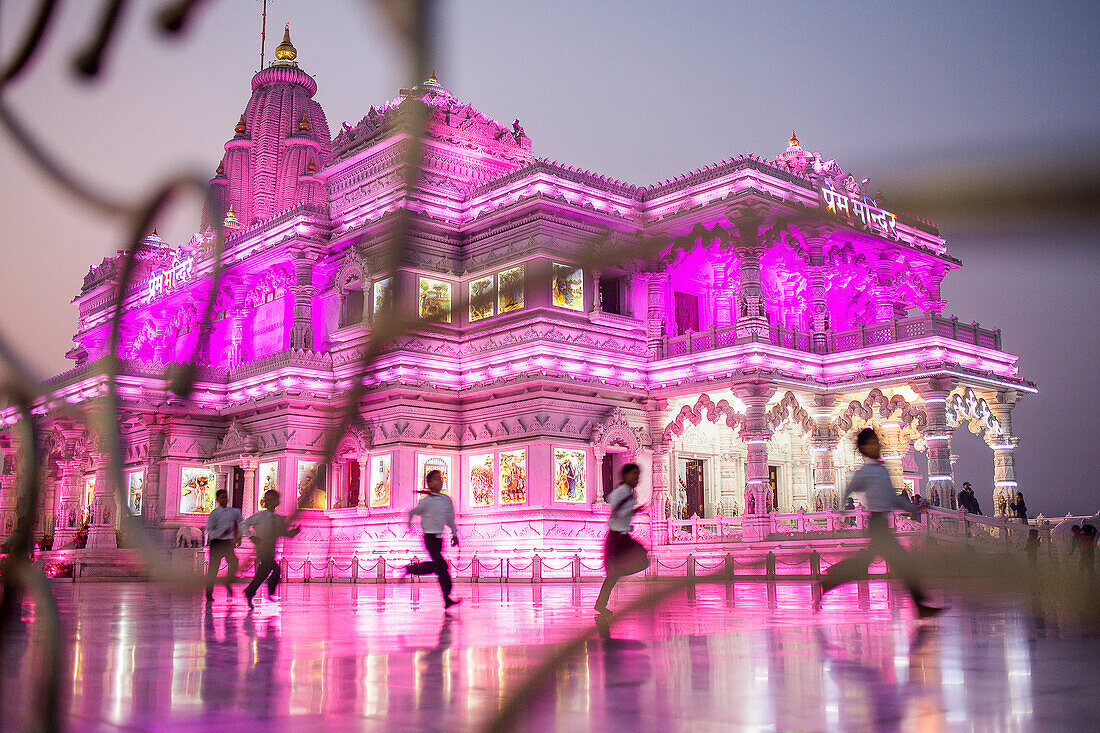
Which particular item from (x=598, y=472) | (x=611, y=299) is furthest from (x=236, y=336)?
(x=598, y=472)

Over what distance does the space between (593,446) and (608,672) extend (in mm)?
25839

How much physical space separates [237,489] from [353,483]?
544 cm

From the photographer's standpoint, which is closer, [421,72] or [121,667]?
[421,72]

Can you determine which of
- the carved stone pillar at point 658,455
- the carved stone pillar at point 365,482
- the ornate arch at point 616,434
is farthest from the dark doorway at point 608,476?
the carved stone pillar at point 365,482

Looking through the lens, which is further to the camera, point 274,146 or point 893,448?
point 274,146

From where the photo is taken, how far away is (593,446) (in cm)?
3216

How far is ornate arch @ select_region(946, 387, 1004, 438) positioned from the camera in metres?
30.4

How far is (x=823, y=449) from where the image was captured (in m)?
32.8

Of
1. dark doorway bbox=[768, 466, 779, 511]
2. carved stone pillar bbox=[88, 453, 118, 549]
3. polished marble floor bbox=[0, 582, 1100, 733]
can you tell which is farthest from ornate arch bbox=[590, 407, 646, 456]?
polished marble floor bbox=[0, 582, 1100, 733]

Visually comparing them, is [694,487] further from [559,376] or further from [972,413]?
[972,413]

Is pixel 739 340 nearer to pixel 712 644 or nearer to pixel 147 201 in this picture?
pixel 712 644

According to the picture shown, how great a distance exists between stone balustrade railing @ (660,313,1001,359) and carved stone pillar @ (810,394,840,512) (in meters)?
1.73

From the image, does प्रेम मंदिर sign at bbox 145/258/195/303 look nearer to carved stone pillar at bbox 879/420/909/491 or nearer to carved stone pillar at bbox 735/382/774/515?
carved stone pillar at bbox 735/382/774/515

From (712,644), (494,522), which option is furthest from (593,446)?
(712,644)
